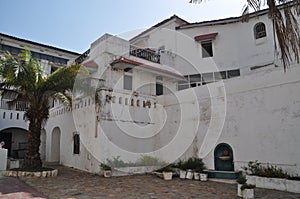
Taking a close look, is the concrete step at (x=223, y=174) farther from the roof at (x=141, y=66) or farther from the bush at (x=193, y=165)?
the roof at (x=141, y=66)

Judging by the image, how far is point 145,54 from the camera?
1577 centimetres

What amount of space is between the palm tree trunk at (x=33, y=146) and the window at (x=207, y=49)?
12541mm

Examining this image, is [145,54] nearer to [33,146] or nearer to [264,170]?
[33,146]

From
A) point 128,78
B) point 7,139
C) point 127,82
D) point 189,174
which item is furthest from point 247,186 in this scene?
point 7,139

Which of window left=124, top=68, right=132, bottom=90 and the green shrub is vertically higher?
window left=124, top=68, right=132, bottom=90

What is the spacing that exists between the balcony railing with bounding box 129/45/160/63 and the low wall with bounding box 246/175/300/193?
9.90 metres

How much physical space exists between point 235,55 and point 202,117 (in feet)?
23.9

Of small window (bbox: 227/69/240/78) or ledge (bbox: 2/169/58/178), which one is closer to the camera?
ledge (bbox: 2/169/58/178)

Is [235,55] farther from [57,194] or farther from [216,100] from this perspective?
[57,194]

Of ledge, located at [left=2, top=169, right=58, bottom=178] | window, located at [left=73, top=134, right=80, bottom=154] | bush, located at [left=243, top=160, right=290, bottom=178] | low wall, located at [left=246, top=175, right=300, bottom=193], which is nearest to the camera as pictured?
low wall, located at [left=246, top=175, right=300, bottom=193]

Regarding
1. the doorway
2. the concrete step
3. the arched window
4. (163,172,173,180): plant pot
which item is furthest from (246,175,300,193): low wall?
the doorway

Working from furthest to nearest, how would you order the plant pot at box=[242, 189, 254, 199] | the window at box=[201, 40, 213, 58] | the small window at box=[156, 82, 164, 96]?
the window at box=[201, 40, 213, 58] → the small window at box=[156, 82, 164, 96] → the plant pot at box=[242, 189, 254, 199]

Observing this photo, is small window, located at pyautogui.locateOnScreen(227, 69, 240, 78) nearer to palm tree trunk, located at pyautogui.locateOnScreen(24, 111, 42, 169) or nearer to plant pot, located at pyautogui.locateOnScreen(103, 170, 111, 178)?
plant pot, located at pyautogui.locateOnScreen(103, 170, 111, 178)

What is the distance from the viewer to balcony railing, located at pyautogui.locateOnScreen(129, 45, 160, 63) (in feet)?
49.4
